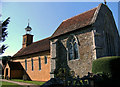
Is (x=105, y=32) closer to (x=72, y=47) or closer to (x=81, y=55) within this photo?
Answer: (x=81, y=55)

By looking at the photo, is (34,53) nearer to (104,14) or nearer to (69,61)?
(69,61)


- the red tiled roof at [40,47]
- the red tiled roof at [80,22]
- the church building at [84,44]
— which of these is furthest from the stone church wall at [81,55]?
the red tiled roof at [40,47]

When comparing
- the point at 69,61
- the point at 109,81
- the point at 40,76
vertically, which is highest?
the point at 69,61

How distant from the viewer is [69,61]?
18469mm

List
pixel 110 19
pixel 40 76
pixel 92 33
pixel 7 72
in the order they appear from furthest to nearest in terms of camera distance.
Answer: pixel 7 72 → pixel 40 76 → pixel 110 19 → pixel 92 33

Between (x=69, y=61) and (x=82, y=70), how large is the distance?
265 cm

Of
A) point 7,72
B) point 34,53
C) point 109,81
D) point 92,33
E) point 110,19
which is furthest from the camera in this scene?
point 7,72

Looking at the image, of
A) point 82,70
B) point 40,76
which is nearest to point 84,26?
point 82,70

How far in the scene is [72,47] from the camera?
1867 centimetres

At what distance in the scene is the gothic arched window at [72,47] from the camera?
18.2 m

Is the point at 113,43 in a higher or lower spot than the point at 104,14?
lower

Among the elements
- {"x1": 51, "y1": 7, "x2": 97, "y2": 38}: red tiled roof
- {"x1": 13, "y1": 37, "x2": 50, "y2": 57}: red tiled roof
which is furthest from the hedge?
{"x1": 13, "y1": 37, "x2": 50, "y2": 57}: red tiled roof

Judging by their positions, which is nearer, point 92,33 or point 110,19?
point 92,33

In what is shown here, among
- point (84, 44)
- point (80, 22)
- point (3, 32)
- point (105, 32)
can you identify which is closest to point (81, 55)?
point (84, 44)
